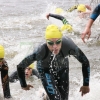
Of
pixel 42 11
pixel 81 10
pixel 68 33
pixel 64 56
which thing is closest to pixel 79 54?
pixel 64 56

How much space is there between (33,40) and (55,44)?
280 inches

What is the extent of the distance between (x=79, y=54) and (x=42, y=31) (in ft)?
27.8

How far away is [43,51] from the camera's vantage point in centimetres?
470

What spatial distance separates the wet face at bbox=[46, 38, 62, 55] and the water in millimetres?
2070

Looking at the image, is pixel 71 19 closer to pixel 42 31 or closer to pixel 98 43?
pixel 42 31

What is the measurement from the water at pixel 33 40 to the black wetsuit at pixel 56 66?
1381mm

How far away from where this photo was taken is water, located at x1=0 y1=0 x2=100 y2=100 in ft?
22.8

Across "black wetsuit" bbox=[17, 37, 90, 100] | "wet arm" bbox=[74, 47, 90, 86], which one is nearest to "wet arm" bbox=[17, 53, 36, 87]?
"black wetsuit" bbox=[17, 37, 90, 100]

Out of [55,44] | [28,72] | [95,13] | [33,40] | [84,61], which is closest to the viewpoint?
[55,44]

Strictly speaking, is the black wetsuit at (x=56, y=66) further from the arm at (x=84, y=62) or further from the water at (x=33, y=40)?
the water at (x=33, y=40)

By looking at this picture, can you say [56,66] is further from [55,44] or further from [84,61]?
[55,44]

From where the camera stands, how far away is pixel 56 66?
16.3ft

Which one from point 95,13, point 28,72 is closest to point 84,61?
point 95,13

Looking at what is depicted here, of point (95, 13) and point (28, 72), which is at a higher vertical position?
point (95, 13)
